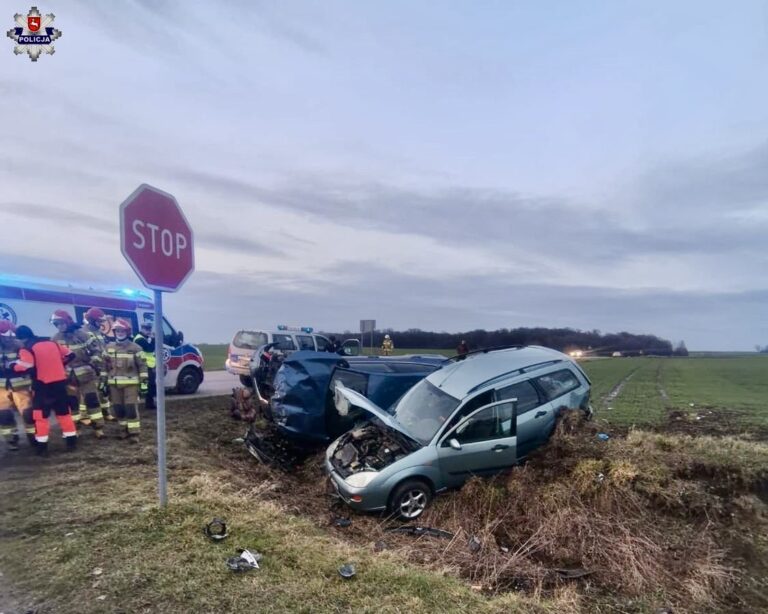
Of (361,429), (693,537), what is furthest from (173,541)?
(693,537)

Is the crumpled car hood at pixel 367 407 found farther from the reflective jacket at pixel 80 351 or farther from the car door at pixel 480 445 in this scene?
the reflective jacket at pixel 80 351

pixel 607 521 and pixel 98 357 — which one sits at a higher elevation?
pixel 98 357

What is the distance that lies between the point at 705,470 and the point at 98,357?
32.1 ft

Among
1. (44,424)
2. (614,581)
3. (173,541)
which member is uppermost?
(44,424)

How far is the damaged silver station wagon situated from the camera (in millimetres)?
5914

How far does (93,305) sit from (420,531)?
988 cm

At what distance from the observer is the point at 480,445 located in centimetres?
650

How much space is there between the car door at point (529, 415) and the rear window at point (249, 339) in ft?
31.7

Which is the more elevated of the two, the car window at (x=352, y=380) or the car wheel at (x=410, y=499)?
the car window at (x=352, y=380)

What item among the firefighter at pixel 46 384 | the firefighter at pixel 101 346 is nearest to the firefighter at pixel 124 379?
the firefighter at pixel 101 346

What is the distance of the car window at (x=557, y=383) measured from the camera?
7.57m

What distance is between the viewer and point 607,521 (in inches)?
210

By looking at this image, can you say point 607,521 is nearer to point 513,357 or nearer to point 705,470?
point 705,470

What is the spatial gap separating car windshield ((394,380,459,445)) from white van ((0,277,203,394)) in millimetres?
6892
